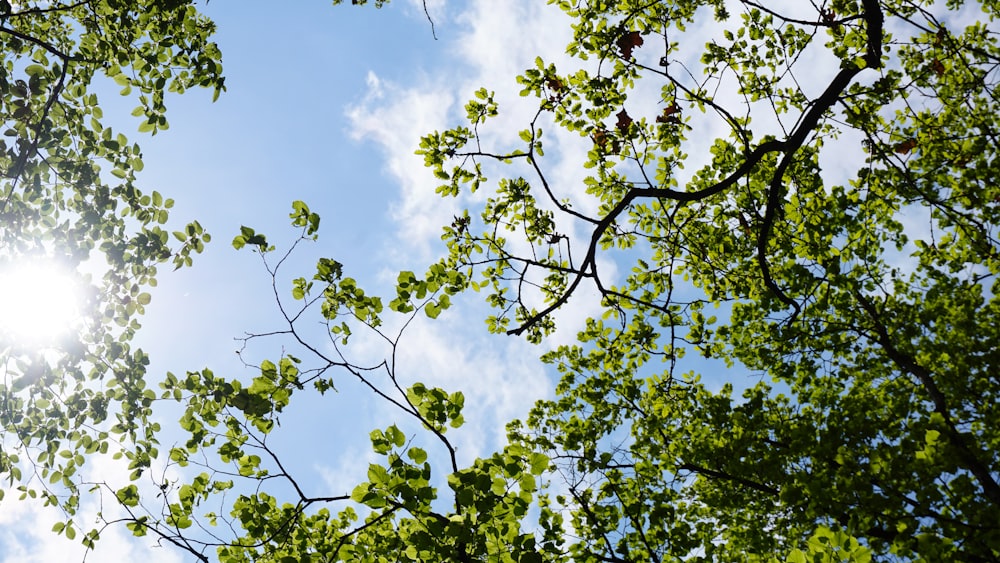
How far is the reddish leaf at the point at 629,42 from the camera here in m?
6.05

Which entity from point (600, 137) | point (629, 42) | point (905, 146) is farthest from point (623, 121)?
point (905, 146)

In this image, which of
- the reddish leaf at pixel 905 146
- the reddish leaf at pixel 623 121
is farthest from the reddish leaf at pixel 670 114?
the reddish leaf at pixel 905 146

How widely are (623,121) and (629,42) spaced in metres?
0.96

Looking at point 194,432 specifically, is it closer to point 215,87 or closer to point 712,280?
point 215,87

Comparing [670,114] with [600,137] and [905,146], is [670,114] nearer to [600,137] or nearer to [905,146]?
[600,137]

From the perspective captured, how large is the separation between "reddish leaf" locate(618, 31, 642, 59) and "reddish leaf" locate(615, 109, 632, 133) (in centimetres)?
76

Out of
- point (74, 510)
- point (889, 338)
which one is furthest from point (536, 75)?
point (889, 338)

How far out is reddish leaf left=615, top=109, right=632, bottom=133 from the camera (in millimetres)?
6703

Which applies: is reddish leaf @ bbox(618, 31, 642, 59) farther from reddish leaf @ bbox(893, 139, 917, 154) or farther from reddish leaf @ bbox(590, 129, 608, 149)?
reddish leaf @ bbox(893, 139, 917, 154)

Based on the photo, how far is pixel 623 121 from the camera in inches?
264

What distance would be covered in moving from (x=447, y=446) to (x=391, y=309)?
4.26 feet

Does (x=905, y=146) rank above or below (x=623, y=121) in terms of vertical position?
above

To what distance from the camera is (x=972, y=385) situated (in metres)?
8.59

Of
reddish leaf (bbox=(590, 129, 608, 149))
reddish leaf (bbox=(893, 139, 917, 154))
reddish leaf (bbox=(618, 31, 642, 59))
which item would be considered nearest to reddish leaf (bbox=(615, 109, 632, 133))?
reddish leaf (bbox=(590, 129, 608, 149))
